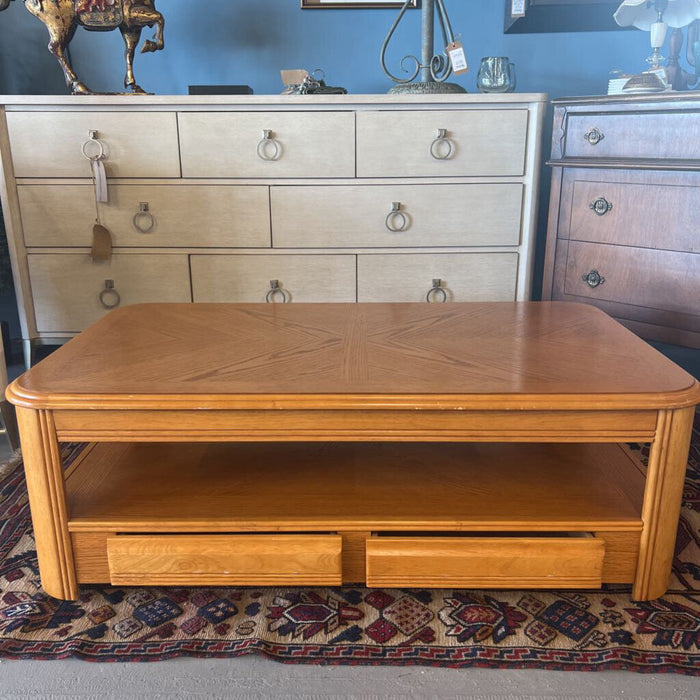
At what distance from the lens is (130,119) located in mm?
2242

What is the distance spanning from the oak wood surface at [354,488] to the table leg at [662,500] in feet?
0.13

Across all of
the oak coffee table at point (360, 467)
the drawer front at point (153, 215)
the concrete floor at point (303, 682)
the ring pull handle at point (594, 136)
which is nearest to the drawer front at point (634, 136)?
the ring pull handle at point (594, 136)

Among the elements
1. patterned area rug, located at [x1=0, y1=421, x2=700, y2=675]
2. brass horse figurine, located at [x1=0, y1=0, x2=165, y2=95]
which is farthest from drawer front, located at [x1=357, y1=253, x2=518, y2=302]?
patterned area rug, located at [x1=0, y1=421, x2=700, y2=675]

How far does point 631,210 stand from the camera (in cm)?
204

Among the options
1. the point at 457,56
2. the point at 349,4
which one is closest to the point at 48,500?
the point at 457,56

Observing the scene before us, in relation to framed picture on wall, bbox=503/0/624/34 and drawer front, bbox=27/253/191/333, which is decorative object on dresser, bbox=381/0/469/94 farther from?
drawer front, bbox=27/253/191/333

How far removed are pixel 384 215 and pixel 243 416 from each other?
1.36 metres

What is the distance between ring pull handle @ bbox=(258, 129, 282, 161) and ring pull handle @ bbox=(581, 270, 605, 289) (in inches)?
41.8

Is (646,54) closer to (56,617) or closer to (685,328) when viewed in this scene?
(685,328)

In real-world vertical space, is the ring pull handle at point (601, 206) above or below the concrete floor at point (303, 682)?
above

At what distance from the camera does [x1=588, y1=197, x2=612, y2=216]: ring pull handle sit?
2.09m

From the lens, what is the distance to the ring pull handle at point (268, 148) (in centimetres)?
225

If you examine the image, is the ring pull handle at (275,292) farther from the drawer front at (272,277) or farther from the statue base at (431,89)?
the statue base at (431,89)

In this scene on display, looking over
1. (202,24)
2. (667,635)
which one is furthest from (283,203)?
(667,635)
